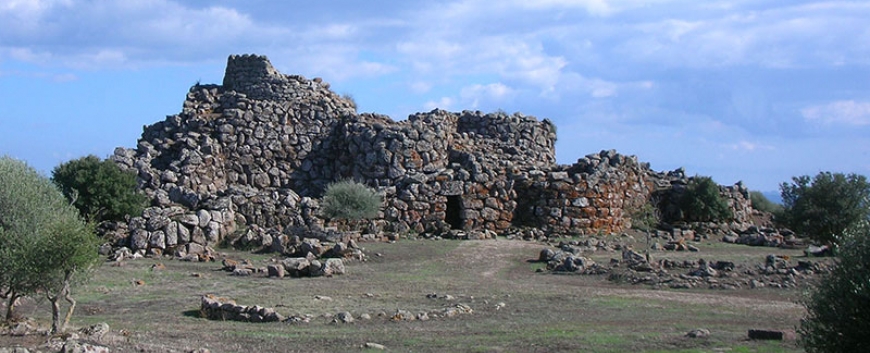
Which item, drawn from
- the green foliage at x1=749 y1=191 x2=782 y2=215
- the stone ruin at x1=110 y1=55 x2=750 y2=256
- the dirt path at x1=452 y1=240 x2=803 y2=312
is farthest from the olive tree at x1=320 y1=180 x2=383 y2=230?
the green foliage at x1=749 y1=191 x2=782 y2=215

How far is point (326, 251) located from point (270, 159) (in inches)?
428

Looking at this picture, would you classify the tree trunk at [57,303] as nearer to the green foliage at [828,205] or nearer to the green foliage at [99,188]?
the green foliage at [99,188]

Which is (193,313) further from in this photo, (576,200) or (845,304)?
(576,200)

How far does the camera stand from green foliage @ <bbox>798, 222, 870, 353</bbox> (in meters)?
9.56

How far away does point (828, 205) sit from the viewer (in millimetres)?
27844

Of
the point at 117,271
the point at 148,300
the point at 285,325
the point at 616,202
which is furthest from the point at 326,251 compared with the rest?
the point at 616,202

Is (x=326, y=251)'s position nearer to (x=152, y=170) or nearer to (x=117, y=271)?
(x=117, y=271)

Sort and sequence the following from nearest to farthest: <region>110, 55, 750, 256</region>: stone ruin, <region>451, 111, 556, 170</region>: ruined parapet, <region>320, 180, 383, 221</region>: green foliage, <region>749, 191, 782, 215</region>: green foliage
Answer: <region>320, 180, 383, 221</region>: green foliage < <region>110, 55, 750, 256</region>: stone ruin < <region>451, 111, 556, 170</region>: ruined parapet < <region>749, 191, 782, 215</region>: green foliage

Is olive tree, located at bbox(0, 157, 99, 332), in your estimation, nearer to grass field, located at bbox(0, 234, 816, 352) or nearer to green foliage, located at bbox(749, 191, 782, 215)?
grass field, located at bbox(0, 234, 816, 352)

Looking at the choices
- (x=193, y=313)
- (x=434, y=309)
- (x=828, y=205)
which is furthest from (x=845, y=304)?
(x=828, y=205)

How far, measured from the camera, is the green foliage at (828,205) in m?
27.5

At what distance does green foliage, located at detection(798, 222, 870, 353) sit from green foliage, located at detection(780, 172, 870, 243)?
18.4 m

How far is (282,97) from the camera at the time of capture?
120 feet

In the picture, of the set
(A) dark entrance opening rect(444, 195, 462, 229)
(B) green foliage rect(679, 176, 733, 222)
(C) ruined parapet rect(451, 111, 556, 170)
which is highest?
(C) ruined parapet rect(451, 111, 556, 170)
